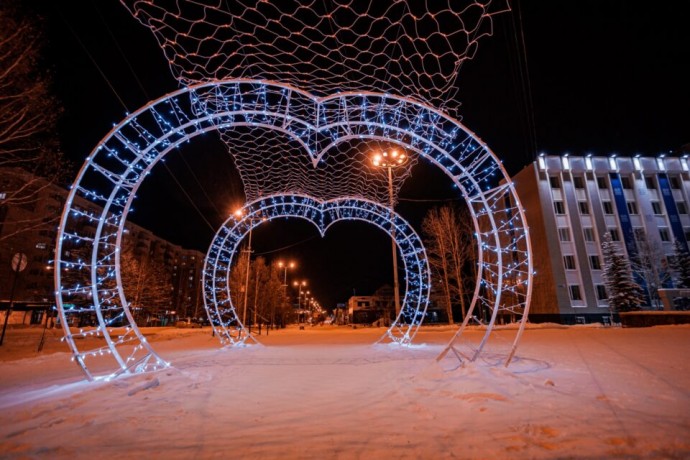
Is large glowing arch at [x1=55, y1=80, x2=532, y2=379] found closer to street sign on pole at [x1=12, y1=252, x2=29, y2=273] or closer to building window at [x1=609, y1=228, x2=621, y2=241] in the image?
street sign on pole at [x1=12, y1=252, x2=29, y2=273]

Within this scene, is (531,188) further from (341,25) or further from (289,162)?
(341,25)

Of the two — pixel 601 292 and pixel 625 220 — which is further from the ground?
pixel 625 220

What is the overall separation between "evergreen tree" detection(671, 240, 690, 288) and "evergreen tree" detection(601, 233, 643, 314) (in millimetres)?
4382

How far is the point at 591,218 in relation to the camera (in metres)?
33.0

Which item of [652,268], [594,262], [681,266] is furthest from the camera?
[594,262]

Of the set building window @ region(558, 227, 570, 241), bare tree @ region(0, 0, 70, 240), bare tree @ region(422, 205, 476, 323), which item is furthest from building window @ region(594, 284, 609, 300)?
bare tree @ region(0, 0, 70, 240)

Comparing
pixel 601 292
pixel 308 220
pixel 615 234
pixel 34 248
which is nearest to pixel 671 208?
pixel 615 234

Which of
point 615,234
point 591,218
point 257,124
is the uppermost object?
point 591,218

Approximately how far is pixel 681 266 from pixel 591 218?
25.5ft

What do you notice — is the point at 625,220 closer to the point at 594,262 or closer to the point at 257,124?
the point at 594,262

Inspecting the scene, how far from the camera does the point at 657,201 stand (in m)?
33.8

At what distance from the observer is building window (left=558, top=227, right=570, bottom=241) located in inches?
1271

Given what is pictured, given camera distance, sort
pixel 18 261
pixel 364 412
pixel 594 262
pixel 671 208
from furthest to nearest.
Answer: pixel 671 208 < pixel 594 262 < pixel 18 261 < pixel 364 412

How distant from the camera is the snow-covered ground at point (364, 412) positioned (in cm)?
312
